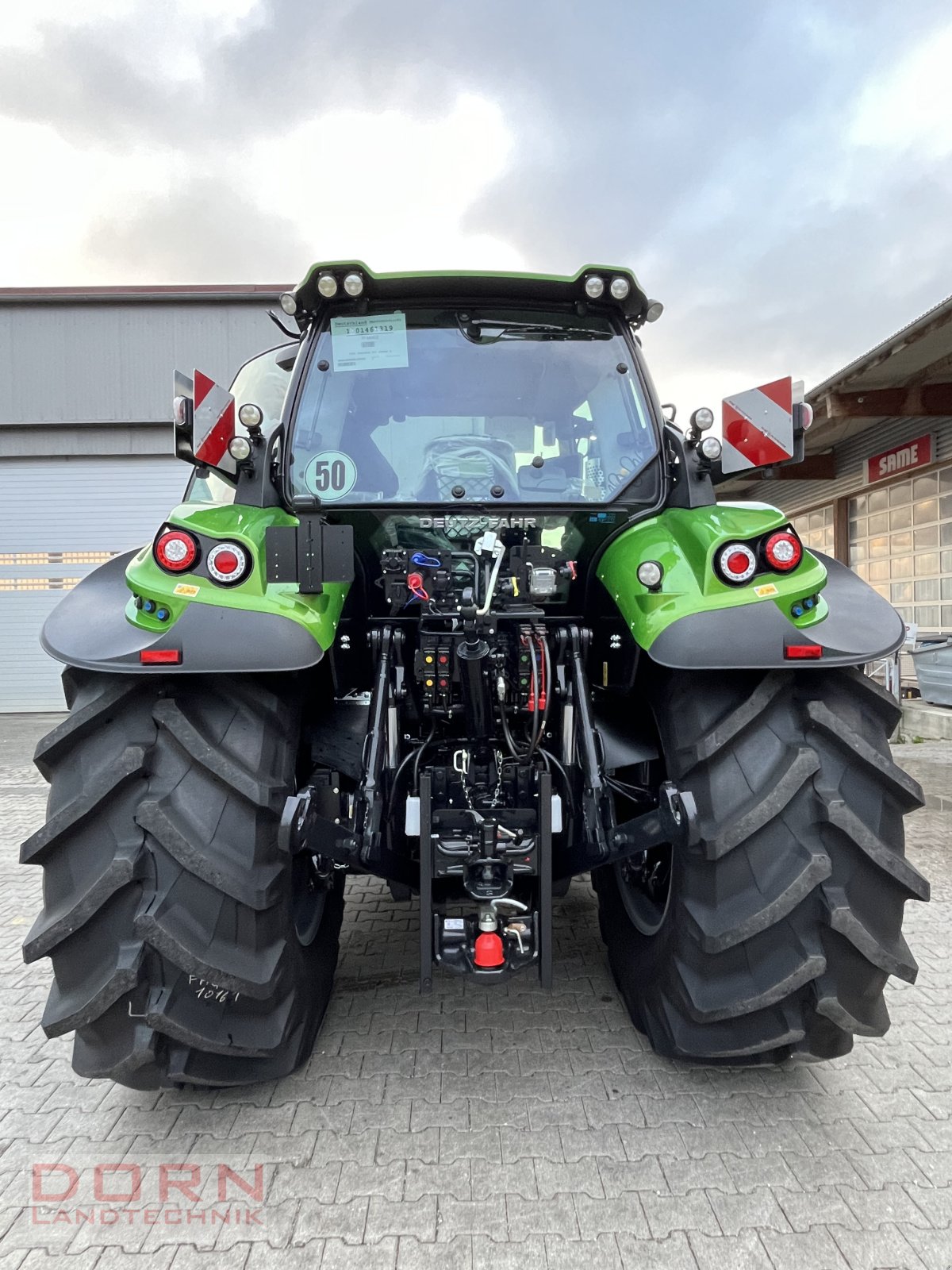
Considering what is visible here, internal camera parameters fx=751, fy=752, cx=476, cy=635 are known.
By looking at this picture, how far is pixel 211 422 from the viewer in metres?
2.27

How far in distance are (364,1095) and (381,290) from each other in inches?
97.1

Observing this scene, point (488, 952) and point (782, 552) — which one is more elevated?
point (782, 552)

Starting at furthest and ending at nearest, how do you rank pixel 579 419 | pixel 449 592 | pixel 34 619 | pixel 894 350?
1. pixel 34 619
2. pixel 894 350
3. pixel 579 419
4. pixel 449 592

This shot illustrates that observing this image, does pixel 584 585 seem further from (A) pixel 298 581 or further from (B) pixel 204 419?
(B) pixel 204 419

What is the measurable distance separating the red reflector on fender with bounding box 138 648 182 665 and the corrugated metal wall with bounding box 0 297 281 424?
1045 cm

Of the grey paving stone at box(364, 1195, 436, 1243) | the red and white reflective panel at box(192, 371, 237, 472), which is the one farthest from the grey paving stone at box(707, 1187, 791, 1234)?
the red and white reflective panel at box(192, 371, 237, 472)

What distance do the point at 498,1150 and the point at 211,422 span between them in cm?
219

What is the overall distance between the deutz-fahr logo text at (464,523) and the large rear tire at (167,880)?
29.8 inches

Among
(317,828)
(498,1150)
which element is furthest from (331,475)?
(498,1150)

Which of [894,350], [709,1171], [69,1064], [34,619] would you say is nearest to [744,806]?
[709,1171]

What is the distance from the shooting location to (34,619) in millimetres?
11461

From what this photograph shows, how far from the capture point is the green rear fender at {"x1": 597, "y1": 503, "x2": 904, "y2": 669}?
1923mm

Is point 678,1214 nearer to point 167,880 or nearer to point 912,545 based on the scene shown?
point 167,880

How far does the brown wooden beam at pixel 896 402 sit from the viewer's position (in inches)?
417
